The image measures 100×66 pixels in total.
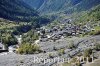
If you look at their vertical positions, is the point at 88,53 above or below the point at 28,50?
below

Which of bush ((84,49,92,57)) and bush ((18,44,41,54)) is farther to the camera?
bush ((18,44,41,54))

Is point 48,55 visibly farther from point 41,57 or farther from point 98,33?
point 98,33

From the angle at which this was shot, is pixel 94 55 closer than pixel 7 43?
Yes

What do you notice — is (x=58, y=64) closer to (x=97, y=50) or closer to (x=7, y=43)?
(x=97, y=50)

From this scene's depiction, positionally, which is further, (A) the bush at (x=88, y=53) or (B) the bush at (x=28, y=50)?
(B) the bush at (x=28, y=50)

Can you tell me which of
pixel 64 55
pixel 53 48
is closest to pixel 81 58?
Result: pixel 64 55

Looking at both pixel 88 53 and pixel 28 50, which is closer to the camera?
pixel 88 53

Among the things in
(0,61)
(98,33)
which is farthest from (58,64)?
(98,33)

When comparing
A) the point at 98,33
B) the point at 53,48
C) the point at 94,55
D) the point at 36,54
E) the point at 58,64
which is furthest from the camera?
the point at 98,33

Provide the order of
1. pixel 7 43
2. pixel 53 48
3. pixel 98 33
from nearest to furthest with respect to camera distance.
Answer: pixel 53 48
pixel 98 33
pixel 7 43
